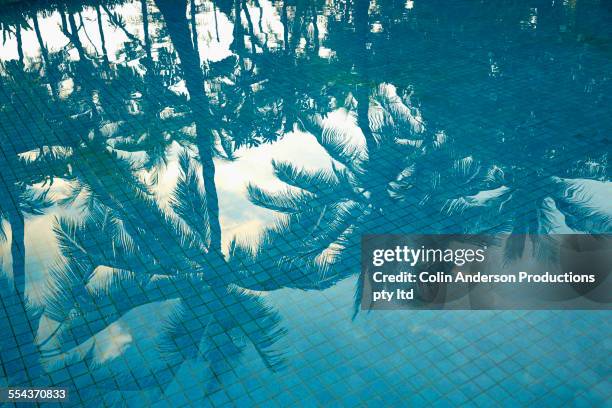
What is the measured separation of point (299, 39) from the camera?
12.8 metres

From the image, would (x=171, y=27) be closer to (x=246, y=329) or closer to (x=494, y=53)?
(x=494, y=53)

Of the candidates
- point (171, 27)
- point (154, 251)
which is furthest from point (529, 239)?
point (171, 27)

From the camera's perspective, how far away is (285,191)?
25.4 ft

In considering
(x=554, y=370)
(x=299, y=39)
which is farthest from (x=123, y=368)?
(x=299, y=39)

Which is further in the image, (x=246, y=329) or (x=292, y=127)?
(x=292, y=127)

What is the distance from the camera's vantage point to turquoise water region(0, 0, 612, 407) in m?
5.23

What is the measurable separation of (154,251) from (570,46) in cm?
893

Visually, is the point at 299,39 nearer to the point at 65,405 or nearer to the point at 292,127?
the point at 292,127

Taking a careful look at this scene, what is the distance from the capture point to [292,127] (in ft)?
31.0

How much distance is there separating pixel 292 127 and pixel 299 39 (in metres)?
4.00

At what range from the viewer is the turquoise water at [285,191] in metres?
5.23

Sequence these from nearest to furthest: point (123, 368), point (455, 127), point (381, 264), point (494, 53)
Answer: point (123, 368) < point (381, 264) < point (455, 127) < point (494, 53)

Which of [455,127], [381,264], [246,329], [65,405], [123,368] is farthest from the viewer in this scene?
[455,127]

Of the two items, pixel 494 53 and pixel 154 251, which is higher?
pixel 494 53
